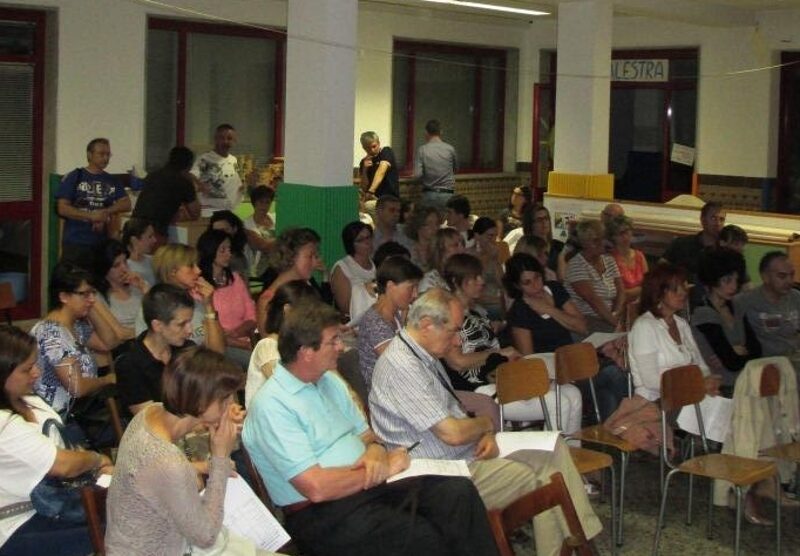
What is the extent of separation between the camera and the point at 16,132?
9648 millimetres

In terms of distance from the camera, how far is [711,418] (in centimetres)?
561

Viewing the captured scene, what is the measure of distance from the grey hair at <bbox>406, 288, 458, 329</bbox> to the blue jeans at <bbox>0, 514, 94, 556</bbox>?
137 cm

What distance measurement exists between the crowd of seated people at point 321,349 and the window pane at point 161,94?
2.72 m

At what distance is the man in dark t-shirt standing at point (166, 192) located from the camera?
28.9 ft

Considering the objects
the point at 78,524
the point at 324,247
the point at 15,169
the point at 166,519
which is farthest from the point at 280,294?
the point at 15,169

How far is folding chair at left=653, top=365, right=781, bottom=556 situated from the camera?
4.80m

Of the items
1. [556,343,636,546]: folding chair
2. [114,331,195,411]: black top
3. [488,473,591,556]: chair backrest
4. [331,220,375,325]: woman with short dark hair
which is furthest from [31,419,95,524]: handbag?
[331,220,375,325]: woman with short dark hair

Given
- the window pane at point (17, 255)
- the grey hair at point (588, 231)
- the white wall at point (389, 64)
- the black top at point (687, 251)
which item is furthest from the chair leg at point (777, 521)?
the white wall at point (389, 64)

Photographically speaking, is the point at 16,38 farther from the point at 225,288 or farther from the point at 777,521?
the point at 777,521

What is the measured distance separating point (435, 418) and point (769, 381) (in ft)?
6.31

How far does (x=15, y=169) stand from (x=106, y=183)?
1.31 metres

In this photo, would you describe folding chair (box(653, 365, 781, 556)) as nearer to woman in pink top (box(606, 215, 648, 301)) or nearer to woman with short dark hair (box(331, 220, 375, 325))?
woman with short dark hair (box(331, 220, 375, 325))

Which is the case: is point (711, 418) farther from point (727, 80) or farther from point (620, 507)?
point (727, 80)

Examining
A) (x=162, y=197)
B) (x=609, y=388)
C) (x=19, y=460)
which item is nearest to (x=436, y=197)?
(x=162, y=197)
